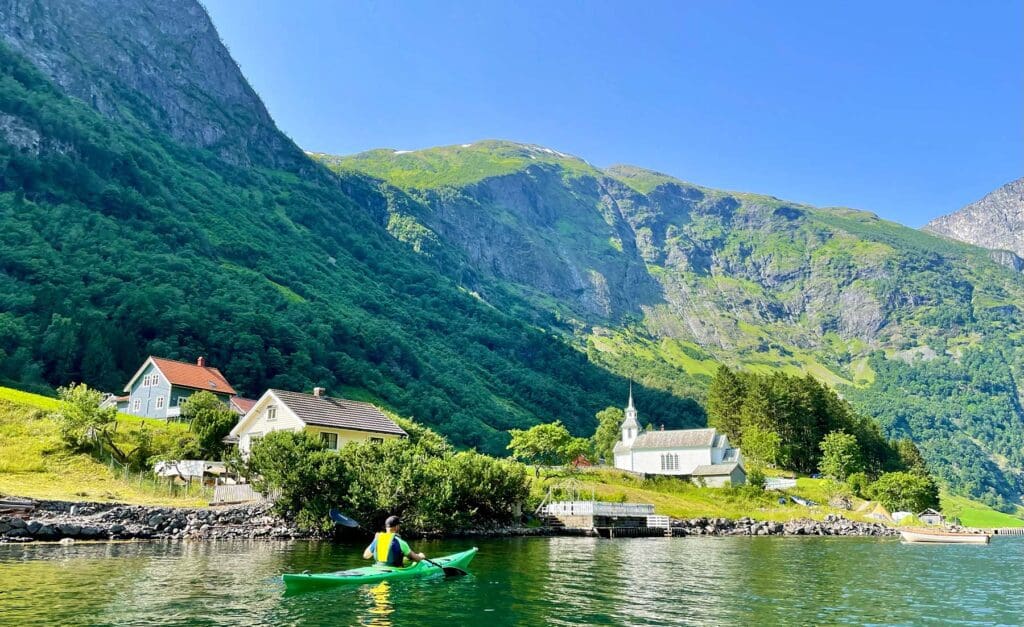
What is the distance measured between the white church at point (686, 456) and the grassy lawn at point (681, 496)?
20.3ft

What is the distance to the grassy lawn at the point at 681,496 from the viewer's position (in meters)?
77.7

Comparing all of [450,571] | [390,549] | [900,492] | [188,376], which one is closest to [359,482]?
[450,571]

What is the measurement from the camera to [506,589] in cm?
2820

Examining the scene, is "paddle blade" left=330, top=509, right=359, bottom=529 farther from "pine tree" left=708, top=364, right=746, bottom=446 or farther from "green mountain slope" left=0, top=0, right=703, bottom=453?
"pine tree" left=708, top=364, right=746, bottom=446

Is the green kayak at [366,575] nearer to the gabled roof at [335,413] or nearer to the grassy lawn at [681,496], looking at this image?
the gabled roof at [335,413]

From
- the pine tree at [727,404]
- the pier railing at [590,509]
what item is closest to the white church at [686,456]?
the pine tree at [727,404]

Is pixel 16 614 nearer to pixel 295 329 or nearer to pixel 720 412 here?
pixel 720 412

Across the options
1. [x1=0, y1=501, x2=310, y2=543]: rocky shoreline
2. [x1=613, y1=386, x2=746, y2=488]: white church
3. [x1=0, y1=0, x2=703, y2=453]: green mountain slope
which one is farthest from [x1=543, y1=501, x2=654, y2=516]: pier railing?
[x1=0, y1=0, x2=703, y2=453]: green mountain slope

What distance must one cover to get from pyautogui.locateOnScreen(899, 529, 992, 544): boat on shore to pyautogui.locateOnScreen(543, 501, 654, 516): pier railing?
85.1 ft

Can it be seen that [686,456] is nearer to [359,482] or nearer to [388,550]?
[359,482]

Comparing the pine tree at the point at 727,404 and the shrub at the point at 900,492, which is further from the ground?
the pine tree at the point at 727,404

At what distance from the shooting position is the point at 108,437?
178 ft

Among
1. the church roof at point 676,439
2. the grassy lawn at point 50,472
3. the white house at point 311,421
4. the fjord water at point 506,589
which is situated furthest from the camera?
the church roof at point 676,439

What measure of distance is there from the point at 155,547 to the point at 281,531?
331 inches
